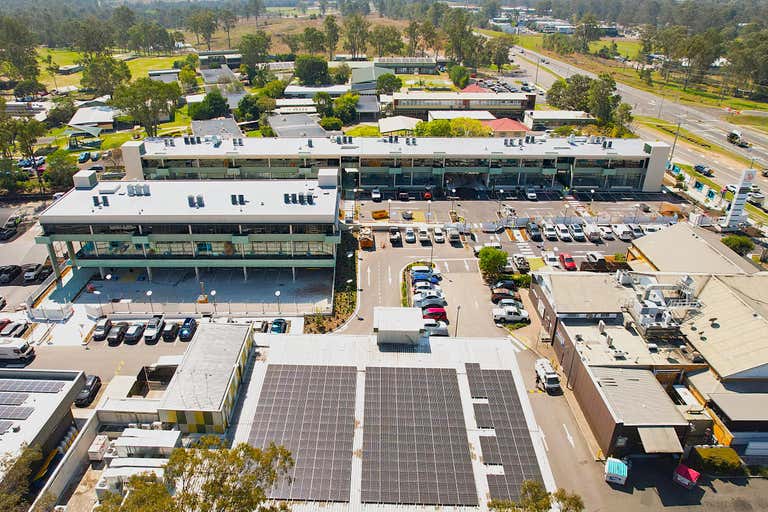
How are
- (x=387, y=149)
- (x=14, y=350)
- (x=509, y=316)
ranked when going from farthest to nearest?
(x=387, y=149)
(x=509, y=316)
(x=14, y=350)

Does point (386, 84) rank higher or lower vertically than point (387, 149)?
higher

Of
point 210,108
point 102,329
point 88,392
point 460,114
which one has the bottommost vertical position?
point 88,392

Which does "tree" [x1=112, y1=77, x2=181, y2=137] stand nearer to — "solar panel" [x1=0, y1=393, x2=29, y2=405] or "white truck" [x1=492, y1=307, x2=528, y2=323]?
"solar panel" [x1=0, y1=393, x2=29, y2=405]

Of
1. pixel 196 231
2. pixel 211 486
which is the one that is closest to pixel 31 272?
pixel 196 231

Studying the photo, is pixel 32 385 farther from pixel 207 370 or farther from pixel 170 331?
pixel 170 331

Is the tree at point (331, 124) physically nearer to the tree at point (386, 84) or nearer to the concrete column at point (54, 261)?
the tree at point (386, 84)

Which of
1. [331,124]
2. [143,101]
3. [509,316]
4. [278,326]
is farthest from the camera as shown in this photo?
[331,124]
